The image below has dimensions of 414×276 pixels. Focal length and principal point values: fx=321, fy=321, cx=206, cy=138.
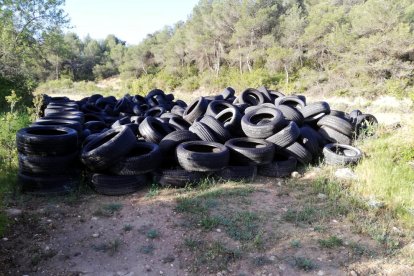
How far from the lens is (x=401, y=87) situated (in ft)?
60.8

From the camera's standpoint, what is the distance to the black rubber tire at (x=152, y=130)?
7.54 m

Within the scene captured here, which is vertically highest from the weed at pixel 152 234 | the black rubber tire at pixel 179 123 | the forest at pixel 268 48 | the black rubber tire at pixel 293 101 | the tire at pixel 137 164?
the forest at pixel 268 48

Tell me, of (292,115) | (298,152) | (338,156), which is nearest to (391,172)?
(338,156)

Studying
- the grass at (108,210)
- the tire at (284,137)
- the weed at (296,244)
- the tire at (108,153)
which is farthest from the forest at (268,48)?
the weed at (296,244)

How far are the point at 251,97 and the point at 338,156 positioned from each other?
501 cm

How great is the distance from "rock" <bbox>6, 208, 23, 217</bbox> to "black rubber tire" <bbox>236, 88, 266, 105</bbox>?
771cm

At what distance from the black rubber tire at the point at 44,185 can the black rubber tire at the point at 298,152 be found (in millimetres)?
4619

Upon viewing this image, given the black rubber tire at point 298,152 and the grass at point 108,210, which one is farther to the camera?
the black rubber tire at point 298,152

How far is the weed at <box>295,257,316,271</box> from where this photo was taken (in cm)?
392

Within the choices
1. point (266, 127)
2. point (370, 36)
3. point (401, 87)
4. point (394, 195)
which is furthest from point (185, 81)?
point (394, 195)

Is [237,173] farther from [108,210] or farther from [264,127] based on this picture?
[108,210]

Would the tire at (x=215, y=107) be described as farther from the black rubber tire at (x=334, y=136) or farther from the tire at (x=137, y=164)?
the tire at (x=137, y=164)

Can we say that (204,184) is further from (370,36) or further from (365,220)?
(370,36)

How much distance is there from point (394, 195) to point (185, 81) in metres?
31.6
